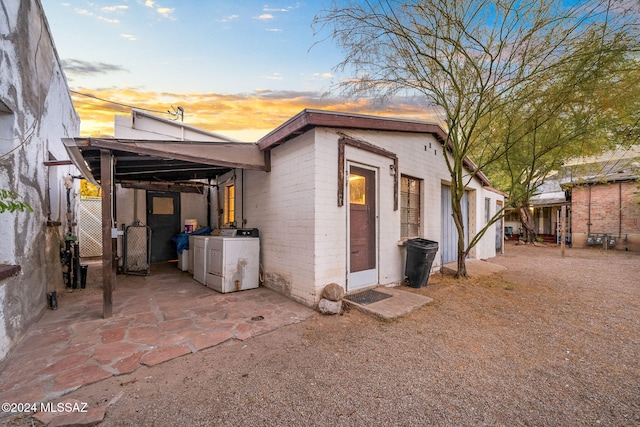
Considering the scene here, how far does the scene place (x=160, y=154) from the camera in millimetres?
3709

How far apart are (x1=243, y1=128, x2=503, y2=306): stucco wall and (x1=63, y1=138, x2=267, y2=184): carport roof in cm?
61

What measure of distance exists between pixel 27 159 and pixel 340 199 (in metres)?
4.02

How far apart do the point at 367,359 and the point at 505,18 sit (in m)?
5.60

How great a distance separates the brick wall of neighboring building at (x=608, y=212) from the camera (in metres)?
11.7

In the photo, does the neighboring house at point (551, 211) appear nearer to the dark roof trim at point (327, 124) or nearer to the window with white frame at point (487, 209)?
the window with white frame at point (487, 209)

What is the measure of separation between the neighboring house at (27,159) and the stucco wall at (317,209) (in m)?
3.11

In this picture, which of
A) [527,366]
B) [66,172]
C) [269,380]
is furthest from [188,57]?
[527,366]

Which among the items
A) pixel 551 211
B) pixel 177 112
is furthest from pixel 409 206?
pixel 551 211

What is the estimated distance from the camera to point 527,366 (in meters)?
2.39

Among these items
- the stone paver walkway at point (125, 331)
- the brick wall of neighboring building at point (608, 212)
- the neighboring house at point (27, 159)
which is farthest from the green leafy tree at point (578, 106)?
the brick wall of neighboring building at point (608, 212)

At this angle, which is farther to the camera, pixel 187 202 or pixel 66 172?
pixel 187 202

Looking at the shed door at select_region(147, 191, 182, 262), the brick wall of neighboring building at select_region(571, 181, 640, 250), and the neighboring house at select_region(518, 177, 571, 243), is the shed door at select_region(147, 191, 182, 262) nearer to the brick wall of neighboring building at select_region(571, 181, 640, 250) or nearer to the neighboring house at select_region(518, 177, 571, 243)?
the neighboring house at select_region(518, 177, 571, 243)

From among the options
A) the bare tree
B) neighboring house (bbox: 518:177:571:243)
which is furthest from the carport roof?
neighboring house (bbox: 518:177:571:243)

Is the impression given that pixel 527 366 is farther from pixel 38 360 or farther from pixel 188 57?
pixel 188 57
